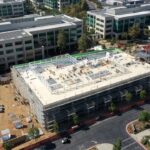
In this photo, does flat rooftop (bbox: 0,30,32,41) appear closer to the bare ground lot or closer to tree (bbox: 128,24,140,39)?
the bare ground lot

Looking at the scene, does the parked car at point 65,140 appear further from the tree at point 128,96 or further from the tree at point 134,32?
the tree at point 134,32

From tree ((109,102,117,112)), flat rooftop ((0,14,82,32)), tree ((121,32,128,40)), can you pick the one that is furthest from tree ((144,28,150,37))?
tree ((109,102,117,112))

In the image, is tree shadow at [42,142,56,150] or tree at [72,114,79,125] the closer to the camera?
tree shadow at [42,142,56,150]

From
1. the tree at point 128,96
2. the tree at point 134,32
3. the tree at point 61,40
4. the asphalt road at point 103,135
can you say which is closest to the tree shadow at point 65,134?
the asphalt road at point 103,135

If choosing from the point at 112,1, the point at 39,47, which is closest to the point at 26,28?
the point at 39,47

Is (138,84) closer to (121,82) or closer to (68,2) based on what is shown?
(121,82)

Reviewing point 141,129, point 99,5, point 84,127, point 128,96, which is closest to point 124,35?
point 128,96
